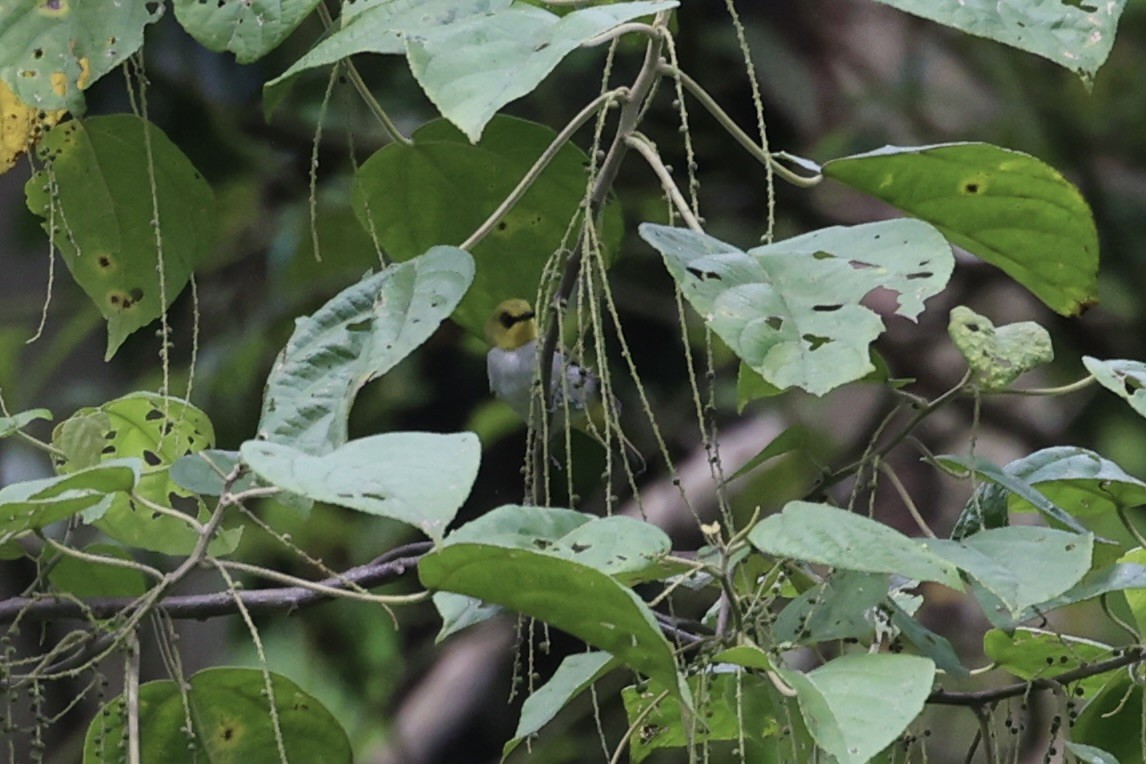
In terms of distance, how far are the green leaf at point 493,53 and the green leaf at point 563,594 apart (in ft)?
0.51

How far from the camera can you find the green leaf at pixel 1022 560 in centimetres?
59

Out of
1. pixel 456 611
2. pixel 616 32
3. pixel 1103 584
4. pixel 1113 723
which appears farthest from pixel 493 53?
pixel 1113 723

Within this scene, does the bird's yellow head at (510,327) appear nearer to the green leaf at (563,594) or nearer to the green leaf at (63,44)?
the green leaf at (63,44)

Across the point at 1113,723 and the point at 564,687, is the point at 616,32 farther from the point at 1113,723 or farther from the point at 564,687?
the point at 1113,723

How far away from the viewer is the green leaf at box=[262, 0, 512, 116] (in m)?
0.63

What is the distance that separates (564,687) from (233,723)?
0.87ft

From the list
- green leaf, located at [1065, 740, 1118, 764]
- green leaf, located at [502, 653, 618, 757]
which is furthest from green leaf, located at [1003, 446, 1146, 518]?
green leaf, located at [502, 653, 618, 757]

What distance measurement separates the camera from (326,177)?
6.59 ft

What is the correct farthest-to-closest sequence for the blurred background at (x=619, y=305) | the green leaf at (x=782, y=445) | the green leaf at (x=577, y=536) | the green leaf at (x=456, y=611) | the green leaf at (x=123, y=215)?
the blurred background at (x=619, y=305) < the green leaf at (x=123, y=215) < the green leaf at (x=782, y=445) < the green leaf at (x=456, y=611) < the green leaf at (x=577, y=536)

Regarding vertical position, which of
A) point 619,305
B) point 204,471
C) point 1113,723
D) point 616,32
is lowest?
point 619,305

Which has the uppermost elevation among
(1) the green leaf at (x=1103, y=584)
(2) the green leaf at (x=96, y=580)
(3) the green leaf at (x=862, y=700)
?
(3) the green leaf at (x=862, y=700)

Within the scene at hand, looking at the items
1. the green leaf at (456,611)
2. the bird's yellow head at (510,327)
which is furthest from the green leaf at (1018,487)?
the bird's yellow head at (510,327)

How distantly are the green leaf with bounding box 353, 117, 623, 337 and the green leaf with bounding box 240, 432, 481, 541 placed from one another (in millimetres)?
436

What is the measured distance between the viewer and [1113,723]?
83 cm
